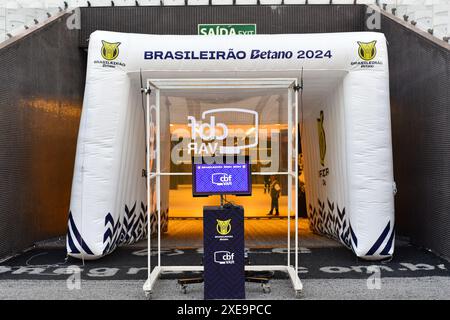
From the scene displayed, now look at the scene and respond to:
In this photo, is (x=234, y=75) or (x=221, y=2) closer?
(x=234, y=75)

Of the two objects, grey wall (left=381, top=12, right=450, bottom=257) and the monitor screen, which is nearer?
the monitor screen

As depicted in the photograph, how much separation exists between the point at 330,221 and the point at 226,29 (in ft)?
13.9

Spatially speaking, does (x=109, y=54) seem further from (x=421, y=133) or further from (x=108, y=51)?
(x=421, y=133)

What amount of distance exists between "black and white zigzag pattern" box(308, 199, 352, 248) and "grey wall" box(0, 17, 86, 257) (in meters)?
4.70

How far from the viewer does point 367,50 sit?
563cm

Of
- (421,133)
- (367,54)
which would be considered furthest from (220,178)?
(421,133)

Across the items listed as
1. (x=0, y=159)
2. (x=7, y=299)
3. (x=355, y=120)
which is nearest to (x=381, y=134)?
(x=355, y=120)

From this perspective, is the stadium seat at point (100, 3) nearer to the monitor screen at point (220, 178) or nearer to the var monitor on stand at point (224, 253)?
the monitor screen at point (220, 178)

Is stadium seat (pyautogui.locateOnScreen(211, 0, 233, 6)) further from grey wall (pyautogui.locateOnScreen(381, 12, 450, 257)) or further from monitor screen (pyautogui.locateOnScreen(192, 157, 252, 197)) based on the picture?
monitor screen (pyautogui.locateOnScreen(192, 157, 252, 197))

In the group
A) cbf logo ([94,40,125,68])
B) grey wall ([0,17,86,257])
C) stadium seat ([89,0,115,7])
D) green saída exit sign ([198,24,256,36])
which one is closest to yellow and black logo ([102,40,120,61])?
cbf logo ([94,40,125,68])

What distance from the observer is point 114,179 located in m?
5.66

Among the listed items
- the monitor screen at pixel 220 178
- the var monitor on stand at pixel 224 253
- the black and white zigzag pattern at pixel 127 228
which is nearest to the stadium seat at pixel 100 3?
the black and white zigzag pattern at pixel 127 228

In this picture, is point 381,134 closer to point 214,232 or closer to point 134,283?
point 214,232

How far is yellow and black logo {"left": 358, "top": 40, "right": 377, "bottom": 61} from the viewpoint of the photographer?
5.63m
